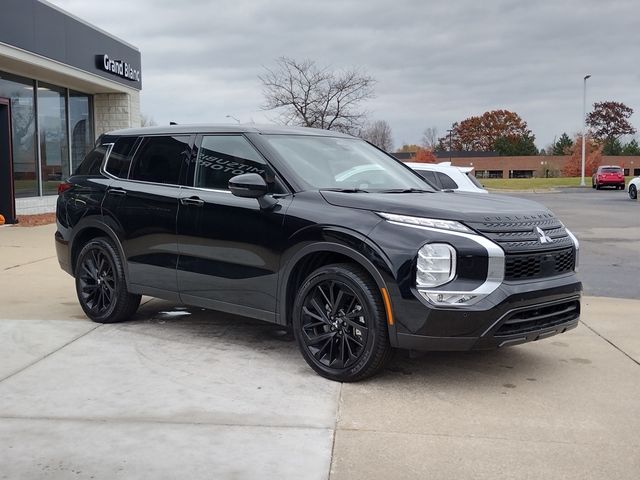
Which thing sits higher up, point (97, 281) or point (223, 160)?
point (223, 160)

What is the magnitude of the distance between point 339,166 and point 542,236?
69.5 inches

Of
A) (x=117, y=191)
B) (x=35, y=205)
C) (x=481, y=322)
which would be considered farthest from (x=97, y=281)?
(x=35, y=205)

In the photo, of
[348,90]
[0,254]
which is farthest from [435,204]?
[348,90]

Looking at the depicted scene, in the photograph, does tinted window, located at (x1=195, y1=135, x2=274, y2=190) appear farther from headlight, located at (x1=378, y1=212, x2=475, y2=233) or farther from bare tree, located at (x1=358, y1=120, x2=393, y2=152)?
bare tree, located at (x1=358, y1=120, x2=393, y2=152)

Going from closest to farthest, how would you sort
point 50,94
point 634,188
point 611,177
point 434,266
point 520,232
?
point 434,266, point 520,232, point 50,94, point 634,188, point 611,177

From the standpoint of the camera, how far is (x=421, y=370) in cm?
512

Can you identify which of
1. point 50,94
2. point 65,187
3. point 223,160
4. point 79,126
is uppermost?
point 50,94

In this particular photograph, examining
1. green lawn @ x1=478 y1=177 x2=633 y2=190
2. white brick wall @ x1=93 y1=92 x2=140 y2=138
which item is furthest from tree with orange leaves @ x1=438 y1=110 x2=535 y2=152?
white brick wall @ x1=93 y1=92 x2=140 y2=138

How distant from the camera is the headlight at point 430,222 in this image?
4.43 meters

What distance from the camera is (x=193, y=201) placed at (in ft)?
18.5

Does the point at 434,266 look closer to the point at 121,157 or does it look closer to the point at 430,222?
the point at 430,222

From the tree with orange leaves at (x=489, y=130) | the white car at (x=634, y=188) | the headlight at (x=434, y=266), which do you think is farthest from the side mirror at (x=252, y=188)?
the tree with orange leaves at (x=489, y=130)

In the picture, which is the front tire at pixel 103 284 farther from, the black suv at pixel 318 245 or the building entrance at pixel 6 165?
the building entrance at pixel 6 165

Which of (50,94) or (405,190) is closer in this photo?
(405,190)
